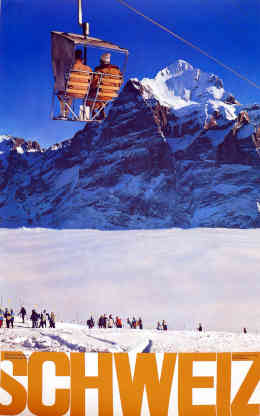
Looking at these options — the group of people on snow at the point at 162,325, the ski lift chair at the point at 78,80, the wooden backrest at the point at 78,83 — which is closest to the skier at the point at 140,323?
the group of people on snow at the point at 162,325

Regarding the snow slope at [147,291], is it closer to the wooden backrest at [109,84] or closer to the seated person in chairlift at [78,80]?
the wooden backrest at [109,84]

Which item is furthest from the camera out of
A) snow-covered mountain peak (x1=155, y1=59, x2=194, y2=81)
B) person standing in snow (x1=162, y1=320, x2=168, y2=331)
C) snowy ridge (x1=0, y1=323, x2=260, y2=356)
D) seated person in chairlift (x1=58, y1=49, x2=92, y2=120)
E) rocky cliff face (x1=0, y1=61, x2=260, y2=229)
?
rocky cliff face (x1=0, y1=61, x2=260, y2=229)

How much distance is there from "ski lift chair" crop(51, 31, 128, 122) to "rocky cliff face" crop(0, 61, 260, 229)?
78.7m

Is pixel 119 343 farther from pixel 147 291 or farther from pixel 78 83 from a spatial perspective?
pixel 147 291

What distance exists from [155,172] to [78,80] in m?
93.3

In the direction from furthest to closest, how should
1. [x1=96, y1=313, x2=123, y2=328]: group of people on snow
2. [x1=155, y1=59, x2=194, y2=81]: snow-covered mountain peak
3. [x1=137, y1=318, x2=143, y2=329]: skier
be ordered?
[x1=96, y1=313, x2=123, y2=328]: group of people on snow → [x1=137, y1=318, x2=143, y2=329]: skier → [x1=155, y1=59, x2=194, y2=81]: snow-covered mountain peak

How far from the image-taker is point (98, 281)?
1234 centimetres

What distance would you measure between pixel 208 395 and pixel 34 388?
1.99 meters

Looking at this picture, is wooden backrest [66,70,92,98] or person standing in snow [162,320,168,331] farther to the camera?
person standing in snow [162,320,168,331]

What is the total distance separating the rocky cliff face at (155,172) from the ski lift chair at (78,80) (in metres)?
78.7

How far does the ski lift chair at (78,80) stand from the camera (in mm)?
5297

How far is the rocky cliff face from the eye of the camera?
89750mm

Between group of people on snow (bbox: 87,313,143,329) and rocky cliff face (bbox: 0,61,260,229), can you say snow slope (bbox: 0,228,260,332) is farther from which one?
rocky cliff face (bbox: 0,61,260,229)

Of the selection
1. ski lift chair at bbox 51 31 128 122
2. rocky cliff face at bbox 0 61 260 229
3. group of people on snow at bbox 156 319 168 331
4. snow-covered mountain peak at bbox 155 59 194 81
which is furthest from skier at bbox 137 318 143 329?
rocky cliff face at bbox 0 61 260 229
